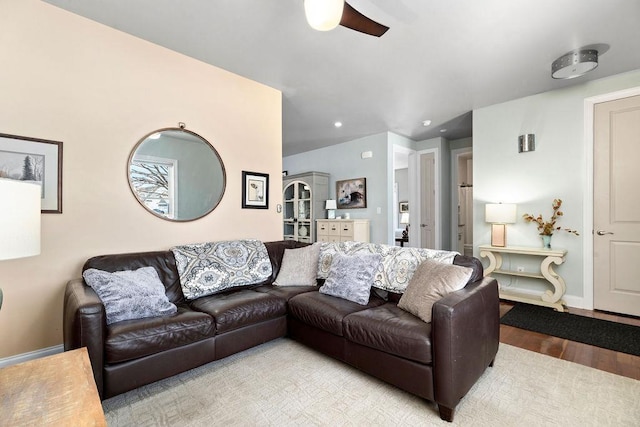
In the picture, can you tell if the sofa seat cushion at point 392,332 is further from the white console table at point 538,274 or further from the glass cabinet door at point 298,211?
the glass cabinet door at point 298,211

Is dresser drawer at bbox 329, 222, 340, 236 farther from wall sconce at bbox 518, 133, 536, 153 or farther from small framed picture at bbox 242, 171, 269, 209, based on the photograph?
wall sconce at bbox 518, 133, 536, 153

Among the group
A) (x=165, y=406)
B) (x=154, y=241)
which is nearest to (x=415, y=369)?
(x=165, y=406)

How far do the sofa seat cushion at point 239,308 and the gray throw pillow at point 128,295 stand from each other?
28 centimetres

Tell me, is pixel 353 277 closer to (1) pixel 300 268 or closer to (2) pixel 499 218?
(1) pixel 300 268

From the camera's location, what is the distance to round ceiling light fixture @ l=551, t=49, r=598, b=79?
2609 mm

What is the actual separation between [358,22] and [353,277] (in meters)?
1.82

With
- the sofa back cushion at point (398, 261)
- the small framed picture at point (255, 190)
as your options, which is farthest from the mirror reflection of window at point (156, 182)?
the sofa back cushion at point (398, 261)

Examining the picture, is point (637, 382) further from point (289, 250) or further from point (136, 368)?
point (136, 368)

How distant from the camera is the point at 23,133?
6.81 ft

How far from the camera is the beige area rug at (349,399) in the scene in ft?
5.14

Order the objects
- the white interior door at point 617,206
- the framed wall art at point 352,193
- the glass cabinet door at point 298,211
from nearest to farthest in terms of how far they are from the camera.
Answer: the white interior door at point 617,206, the framed wall art at point 352,193, the glass cabinet door at point 298,211

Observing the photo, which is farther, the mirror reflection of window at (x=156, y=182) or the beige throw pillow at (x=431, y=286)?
the mirror reflection of window at (x=156, y=182)

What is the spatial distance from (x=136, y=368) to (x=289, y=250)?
1.66 meters

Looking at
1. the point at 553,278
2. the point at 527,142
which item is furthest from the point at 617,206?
the point at 527,142
